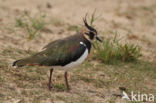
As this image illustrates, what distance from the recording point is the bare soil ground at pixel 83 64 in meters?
5.30

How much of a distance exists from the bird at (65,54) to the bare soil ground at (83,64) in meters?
0.36

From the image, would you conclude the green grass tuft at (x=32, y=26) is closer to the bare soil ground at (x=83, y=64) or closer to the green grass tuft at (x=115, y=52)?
the bare soil ground at (x=83, y=64)

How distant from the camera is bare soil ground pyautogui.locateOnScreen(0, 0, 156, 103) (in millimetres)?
5301

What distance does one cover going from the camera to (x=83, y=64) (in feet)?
22.8

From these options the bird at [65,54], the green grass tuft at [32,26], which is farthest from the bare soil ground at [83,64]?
the bird at [65,54]

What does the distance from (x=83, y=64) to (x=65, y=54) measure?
1769 mm

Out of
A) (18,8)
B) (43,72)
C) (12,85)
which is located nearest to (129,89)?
(43,72)

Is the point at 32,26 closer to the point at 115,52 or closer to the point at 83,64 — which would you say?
the point at 83,64

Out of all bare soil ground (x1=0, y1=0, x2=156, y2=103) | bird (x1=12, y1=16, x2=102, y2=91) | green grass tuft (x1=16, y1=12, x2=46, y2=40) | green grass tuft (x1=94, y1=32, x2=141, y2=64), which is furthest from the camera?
green grass tuft (x1=16, y1=12, x2=46, y2=40)

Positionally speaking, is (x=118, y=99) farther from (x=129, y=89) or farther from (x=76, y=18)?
(x=76, y=18)

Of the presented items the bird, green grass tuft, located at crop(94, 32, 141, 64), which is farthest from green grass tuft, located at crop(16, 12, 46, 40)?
the bird

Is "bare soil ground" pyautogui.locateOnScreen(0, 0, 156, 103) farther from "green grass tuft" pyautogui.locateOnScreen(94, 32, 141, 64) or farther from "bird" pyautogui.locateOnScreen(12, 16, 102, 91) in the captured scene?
"bird" pyautogui.locateOnScreen(12, 16, 102, 91)

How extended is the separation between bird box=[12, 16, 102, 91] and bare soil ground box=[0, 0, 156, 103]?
14.2 inches

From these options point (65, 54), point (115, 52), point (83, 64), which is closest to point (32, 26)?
point (83, 64)
